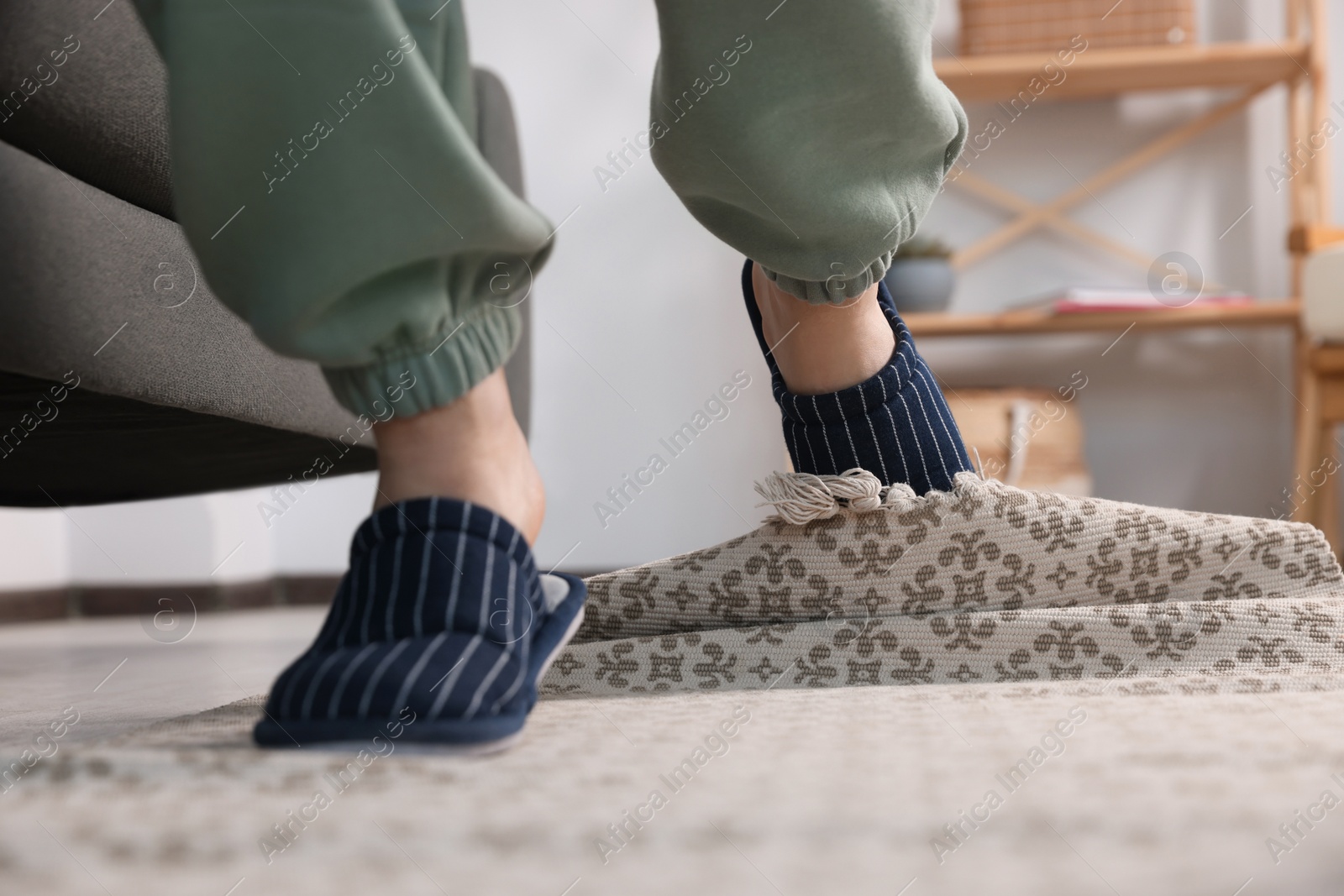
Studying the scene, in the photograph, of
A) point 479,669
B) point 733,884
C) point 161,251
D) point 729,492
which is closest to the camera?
point 733,884

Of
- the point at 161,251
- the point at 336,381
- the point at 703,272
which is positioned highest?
the point at 703,272

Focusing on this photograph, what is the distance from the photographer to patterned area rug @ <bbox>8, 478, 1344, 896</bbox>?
0.70 feet

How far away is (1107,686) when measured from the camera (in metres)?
0.40

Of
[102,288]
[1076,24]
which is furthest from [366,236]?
[1076,24]

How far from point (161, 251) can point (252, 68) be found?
1.32 feet

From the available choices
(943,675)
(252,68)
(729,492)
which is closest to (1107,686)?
(943,675)

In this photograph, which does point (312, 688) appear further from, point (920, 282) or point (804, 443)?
point (920, 282)

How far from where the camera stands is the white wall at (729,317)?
205 centimetres

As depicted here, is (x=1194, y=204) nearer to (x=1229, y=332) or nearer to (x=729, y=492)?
(x=1229, y=332)

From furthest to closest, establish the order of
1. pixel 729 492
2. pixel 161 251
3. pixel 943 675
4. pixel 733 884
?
pixel 729 492
pixel 161 251
pixel 943 675
pixel 733 884

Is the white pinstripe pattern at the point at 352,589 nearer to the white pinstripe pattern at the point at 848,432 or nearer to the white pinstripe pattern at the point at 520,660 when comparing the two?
the white pinstripe pattern at the point at 520,660

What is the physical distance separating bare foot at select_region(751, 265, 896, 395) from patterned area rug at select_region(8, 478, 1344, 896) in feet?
0.46

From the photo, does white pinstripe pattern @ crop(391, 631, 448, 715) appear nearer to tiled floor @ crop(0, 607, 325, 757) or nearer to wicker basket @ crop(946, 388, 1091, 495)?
tiled floor @ crop(0, 607, 325, 757)

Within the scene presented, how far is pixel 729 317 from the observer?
82.5 inches
